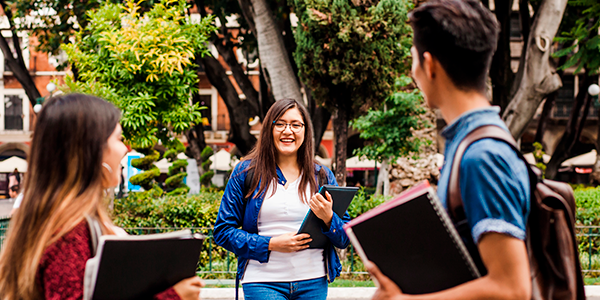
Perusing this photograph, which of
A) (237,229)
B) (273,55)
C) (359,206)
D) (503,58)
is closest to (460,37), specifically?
(237,229)

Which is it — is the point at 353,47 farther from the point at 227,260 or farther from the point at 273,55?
the point at 227,260

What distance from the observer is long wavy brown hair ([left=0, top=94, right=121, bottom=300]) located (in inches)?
54.7

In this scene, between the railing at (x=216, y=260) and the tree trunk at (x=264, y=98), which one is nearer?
the railing at (x=216, y=260)

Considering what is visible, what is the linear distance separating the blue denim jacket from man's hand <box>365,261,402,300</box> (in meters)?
1.28

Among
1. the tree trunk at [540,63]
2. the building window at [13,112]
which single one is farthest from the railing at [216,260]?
the building window at [13,112]

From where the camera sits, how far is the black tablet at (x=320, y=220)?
255 cm

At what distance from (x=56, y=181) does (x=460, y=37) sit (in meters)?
1.24

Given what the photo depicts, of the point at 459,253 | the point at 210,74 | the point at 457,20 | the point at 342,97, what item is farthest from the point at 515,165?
the point at 210,74

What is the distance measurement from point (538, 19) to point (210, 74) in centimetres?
744

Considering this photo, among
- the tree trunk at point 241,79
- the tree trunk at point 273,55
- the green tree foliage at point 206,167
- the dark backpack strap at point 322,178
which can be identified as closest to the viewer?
the dark backpack strap at point 322,178

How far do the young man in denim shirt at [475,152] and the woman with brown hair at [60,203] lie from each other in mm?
869

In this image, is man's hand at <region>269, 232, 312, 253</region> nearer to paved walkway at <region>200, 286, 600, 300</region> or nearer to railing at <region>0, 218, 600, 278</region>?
paved walkway at <region>200, 286, 600, 300</region>

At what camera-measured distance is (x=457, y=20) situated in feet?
3.94

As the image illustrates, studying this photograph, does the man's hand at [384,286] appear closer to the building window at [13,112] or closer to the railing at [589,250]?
the railing at [589,250]
